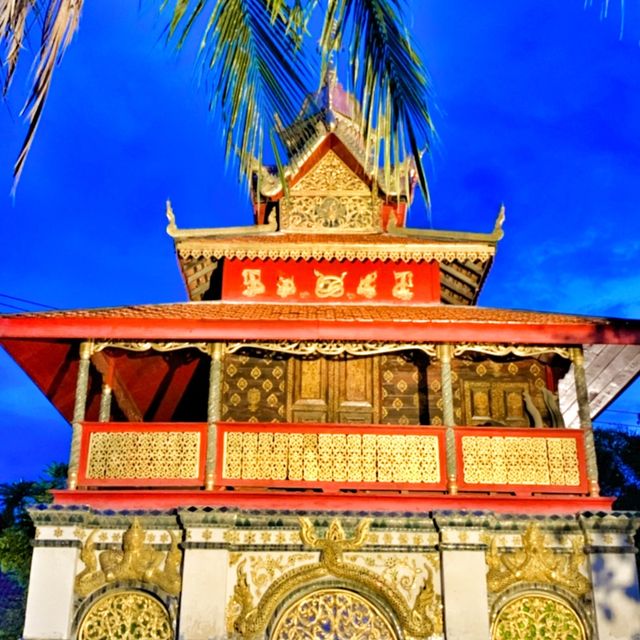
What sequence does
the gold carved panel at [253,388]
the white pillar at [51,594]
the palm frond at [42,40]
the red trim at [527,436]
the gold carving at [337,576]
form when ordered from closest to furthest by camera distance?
1. the palm frond at [42,40]
2. the white pillar at [51,594]
3. the gold carving at [337,576]
4. the red trim at [527,436]
5. the gold carved panel at [253,388]

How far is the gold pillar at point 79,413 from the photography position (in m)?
11.7

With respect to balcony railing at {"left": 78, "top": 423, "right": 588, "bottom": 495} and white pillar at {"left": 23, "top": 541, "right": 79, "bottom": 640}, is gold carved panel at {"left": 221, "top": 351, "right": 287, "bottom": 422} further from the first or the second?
white pillar at {"left": 23, "top": 541, "right": 79, "bottom": 640}

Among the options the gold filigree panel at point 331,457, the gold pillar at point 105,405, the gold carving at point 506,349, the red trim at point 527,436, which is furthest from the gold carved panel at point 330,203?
the red trim at point 527,436

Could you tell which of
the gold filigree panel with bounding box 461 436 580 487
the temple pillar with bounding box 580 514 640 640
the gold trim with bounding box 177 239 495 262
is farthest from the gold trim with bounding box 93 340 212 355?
the temple pillar with bounding box 580 514 640 640

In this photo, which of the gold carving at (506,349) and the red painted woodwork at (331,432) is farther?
the gold carving at (506,349)

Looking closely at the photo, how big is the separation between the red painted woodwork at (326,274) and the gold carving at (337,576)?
Result: 539 cm

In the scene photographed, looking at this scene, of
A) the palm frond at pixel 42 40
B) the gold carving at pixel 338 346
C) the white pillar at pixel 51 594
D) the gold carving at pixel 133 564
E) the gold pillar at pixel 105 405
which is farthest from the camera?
the gold pillar at pixel 105 405

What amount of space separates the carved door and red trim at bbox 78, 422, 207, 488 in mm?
2857

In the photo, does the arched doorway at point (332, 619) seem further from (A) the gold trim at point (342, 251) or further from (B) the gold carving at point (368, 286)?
(A) the gold trim at point (342, 251)

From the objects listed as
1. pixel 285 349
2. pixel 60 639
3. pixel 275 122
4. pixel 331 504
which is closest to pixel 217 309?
pixel 285 349

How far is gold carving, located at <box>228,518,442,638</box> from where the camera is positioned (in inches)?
422

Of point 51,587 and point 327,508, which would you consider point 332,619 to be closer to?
point 327,508

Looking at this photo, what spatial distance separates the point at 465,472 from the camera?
1168 centimetres

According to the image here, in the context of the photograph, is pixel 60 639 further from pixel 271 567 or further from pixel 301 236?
pixel 301 236
